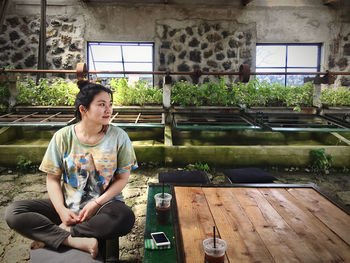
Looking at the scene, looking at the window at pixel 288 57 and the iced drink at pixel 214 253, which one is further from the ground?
the window at pixel 288 57

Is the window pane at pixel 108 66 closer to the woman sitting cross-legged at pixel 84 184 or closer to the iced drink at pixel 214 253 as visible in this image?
the woman sitting cross-legged at pixel 84 184

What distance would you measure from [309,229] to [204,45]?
6483mm

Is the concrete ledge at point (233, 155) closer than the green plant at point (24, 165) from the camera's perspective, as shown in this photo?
No

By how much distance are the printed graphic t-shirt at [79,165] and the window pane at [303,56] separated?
22.5ft

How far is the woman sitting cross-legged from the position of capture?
1831 millimetres

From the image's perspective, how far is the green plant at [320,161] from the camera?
15.2 ft

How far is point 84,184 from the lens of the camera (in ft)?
6.68

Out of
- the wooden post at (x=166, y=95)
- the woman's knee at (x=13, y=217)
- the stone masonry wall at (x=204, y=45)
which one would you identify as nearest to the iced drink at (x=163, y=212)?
the woman's knee at (x=13, y=217)

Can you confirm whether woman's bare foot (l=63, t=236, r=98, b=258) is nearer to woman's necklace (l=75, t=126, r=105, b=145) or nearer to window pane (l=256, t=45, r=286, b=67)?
woman's necklace (l=75, t=126, r=105, b=145)

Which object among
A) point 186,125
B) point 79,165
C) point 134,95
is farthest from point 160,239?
point 134,95

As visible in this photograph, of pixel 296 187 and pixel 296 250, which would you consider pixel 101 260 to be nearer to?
pixel 296 250

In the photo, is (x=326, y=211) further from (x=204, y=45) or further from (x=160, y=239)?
(x=204, y=45)

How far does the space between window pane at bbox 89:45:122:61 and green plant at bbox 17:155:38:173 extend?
3772 mm

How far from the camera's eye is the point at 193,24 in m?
7.36
